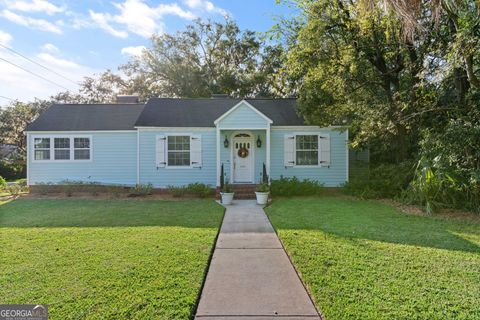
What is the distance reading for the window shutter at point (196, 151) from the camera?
12.0 metres

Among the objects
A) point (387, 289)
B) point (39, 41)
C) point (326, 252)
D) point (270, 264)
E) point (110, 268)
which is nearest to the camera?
point (387, 289)

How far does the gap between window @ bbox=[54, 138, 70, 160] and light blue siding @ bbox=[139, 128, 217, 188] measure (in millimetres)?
3482

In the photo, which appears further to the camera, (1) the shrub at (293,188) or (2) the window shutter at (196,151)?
(2) the window shutter at (196,151)

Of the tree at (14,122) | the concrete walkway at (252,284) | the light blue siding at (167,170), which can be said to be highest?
the tree at (14,122)

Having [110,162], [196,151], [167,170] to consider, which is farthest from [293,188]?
[110,162]

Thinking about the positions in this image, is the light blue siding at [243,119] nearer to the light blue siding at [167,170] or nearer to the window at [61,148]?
the light blue siding at [167,170]

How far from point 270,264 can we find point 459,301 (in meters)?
2.29

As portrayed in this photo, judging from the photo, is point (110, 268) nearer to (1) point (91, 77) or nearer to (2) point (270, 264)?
(2) point (270, 264)

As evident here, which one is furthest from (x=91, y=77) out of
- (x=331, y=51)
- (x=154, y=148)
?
(x=331, y=51)

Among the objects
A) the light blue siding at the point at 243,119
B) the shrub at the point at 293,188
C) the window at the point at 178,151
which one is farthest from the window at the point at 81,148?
the shrub at the point at 293,188

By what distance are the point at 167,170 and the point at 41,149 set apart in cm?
584

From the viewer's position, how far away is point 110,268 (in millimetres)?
3902

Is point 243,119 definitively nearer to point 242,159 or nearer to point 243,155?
point 243,155

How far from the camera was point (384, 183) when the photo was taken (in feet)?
34.1
